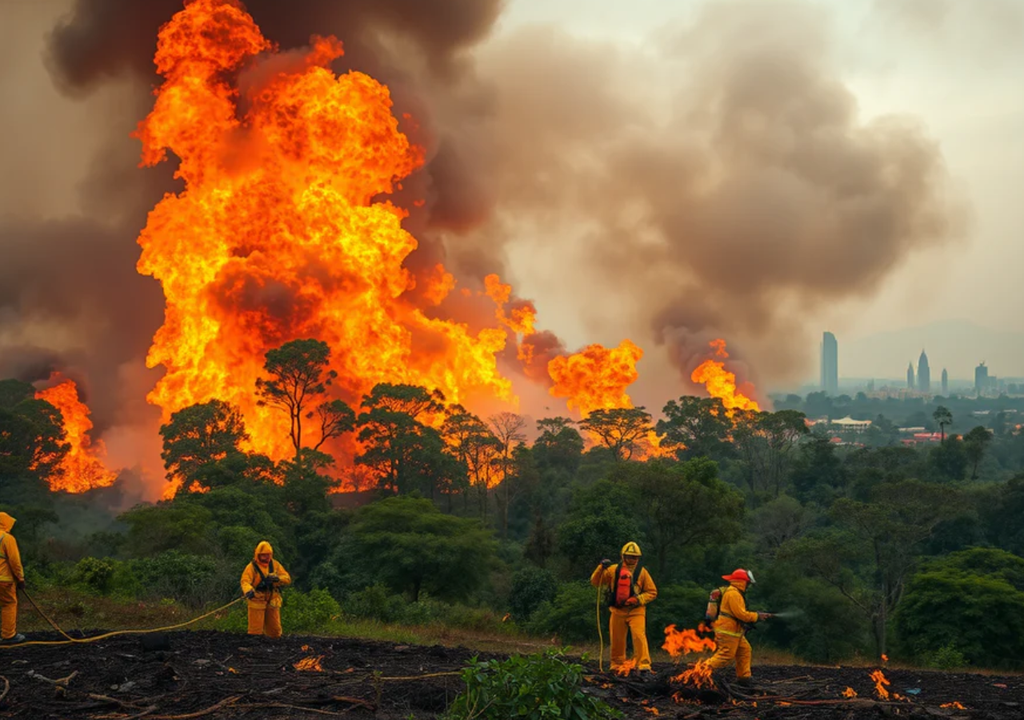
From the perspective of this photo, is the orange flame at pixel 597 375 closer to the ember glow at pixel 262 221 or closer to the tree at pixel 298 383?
the ember glow at pixel 262 221

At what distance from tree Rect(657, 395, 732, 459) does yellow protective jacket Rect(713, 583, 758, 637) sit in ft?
193

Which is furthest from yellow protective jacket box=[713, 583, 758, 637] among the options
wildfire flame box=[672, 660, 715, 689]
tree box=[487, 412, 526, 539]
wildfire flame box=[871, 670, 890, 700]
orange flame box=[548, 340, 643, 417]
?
orange flame box=[548, 340, 643, 417]

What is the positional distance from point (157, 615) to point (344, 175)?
154ft

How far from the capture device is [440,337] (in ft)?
220

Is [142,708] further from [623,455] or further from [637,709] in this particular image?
[623,455]

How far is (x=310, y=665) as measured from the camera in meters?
11.8

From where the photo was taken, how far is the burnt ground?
9.91 meters

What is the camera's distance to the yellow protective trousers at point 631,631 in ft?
42.1

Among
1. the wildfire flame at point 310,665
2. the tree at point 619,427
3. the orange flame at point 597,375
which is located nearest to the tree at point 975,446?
the tree at point 619,427

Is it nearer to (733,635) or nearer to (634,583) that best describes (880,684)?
(733,635)

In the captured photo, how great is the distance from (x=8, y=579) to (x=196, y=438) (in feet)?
131

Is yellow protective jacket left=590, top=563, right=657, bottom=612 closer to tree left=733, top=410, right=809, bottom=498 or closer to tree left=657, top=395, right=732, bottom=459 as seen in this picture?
tree left=733, top=410, right=809, bottom=498

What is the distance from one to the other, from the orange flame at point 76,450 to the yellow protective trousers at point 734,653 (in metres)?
53.5

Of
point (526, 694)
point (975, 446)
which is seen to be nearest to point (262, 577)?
point (526, 694)
